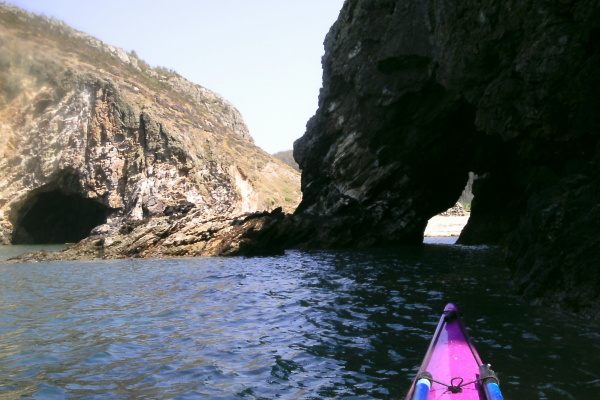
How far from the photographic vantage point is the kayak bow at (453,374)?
16.0 feet

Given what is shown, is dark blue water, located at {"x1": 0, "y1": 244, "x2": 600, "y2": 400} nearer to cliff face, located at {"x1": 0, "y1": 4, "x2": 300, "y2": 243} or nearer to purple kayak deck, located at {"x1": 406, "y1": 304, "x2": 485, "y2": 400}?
purple kayak deck, located at {"x1": 406, "y1": 304, "x2": 485, "y2": 400}

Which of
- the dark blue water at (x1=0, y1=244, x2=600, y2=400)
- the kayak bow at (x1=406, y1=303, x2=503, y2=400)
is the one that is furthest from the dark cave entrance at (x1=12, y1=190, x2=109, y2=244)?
the kayak bow at (x1=406, y1=303, x2=503, y2=400)

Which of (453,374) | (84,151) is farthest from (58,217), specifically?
(453,374)

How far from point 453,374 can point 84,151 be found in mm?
53239

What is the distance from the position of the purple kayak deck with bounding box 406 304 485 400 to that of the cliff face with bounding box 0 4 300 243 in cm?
4369

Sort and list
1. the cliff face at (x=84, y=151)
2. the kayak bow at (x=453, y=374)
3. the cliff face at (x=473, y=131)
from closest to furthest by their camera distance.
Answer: the kayak bow at (x=453, y=374)
the cliff face at (x=473, y=131)
the cliff face at (x=84, y=151)

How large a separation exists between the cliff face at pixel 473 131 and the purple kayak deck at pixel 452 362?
3.94 metres

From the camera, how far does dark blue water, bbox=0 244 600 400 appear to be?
6.31m

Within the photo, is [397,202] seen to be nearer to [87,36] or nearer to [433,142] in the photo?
[433,142]

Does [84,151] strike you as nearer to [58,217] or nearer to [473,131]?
[58,217]

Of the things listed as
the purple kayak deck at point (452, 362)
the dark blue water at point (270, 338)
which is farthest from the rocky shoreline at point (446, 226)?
the purple kayak deck at point (452, 362)

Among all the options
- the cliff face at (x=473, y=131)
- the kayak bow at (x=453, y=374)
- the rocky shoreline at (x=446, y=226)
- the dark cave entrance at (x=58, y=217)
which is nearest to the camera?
the kayak bow at (x=453, y=374)

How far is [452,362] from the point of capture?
5.99 metres

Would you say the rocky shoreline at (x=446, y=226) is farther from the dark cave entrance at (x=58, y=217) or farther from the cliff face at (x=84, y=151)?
the dark cave entrance at (x=58, y=217)
